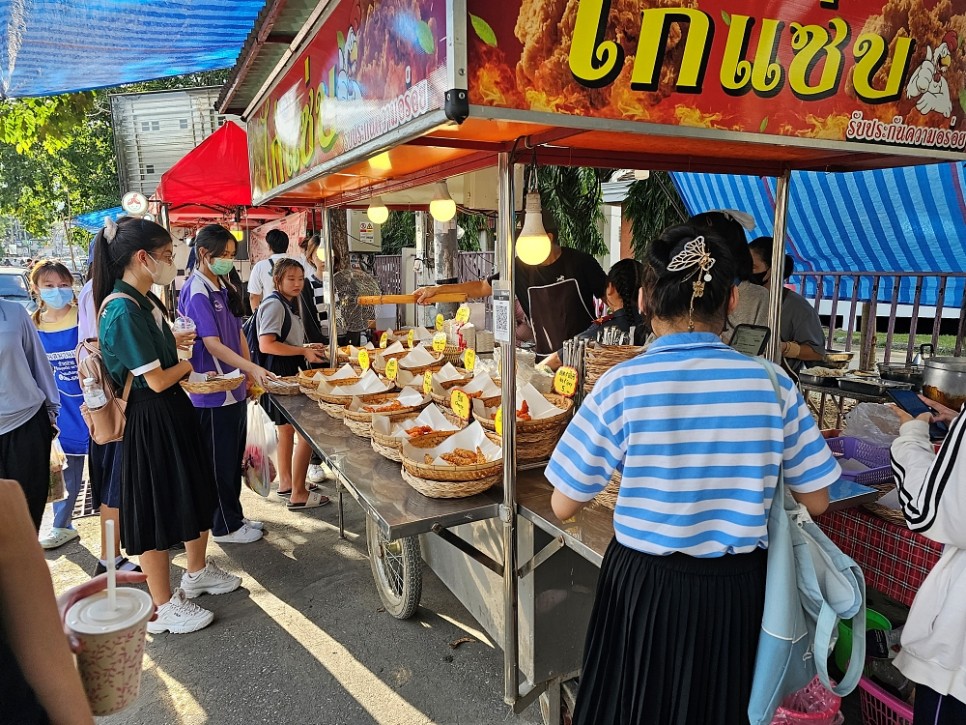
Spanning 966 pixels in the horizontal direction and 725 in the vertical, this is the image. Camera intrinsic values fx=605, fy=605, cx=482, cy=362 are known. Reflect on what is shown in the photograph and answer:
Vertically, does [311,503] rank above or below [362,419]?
below

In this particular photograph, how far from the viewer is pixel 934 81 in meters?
1.88

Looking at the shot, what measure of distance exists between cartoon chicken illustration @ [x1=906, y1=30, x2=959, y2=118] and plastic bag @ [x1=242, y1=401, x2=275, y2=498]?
157 inches

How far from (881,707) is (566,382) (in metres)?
1.63

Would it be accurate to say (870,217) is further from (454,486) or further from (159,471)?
(159,471)

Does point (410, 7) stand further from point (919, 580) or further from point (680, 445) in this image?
point (919, 580)

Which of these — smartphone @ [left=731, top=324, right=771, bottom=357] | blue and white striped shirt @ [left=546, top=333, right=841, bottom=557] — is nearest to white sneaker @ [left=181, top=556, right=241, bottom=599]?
blue and white striped shirt @ [left=546, top=333, right=841, bottom=557]

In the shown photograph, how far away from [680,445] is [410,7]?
131 cm

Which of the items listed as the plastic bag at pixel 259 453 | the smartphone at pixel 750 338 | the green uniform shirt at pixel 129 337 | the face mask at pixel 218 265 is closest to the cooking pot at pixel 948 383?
the smartphone at pixel 750 338

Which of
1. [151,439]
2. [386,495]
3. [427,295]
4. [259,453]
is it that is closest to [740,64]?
[386,495]

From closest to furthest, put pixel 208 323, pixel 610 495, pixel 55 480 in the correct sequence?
pixel 610 495 → pixel 55 480 → pixel 208 323

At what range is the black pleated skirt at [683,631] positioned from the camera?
4.72 ft

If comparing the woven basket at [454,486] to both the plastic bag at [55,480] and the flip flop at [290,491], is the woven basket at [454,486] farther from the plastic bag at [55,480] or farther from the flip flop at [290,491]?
the flip flop at [290,491]

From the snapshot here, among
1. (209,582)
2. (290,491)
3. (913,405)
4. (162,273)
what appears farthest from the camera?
(290,491)

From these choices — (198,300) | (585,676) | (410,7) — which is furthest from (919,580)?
(198,300)
